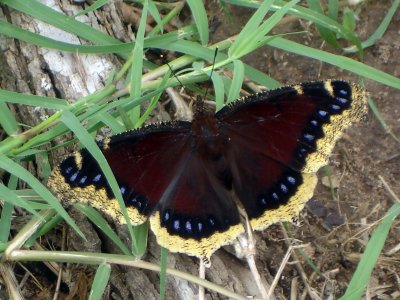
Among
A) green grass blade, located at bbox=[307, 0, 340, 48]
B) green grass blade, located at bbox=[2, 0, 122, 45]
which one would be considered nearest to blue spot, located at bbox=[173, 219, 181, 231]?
green grass blade, located at bbox=[2, 0, 122, 45]

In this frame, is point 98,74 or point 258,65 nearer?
point 98,74

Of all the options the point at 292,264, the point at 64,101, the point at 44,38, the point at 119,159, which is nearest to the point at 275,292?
the point at 292,264

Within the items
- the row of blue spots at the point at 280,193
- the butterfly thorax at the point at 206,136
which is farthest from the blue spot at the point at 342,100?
the butterfly thorax at the point at 206,136

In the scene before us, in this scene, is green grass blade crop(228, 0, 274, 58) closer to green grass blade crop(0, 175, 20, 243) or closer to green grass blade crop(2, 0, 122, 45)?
green grass blade crop(2, 0, 122, 45)

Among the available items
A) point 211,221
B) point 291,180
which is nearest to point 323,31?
point 291,180

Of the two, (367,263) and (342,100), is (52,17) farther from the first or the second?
(367,263)

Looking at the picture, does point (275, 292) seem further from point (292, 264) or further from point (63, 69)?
point (63, 69)
